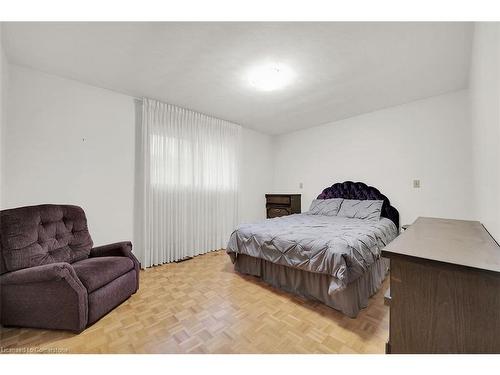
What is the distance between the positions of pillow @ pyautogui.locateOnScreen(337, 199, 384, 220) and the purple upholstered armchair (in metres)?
3.17

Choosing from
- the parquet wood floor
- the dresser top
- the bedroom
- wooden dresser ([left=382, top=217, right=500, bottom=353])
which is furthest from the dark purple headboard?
wooden dresser ([left=382, top=217, right=500, bottom=353])

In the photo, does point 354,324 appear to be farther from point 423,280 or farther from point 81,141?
point 81,141

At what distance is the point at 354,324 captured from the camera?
1.68 metres

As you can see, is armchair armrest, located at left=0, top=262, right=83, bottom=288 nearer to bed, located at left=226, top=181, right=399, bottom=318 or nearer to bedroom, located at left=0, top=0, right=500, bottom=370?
bedroom, located at left=0, top=0, right=500, bottom=370

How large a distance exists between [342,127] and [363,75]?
64.2 inches

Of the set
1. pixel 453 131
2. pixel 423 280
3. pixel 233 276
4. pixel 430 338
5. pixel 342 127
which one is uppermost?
pixel 342 127

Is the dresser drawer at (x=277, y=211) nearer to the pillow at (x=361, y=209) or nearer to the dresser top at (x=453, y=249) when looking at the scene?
the pillow at (x=361, y=209)

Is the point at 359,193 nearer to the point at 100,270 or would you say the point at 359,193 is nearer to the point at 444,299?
the point at 444,299

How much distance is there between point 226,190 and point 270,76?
2.23m

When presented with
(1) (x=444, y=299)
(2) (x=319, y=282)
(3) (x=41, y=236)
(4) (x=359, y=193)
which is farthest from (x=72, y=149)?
(4) (x=359, y=193)

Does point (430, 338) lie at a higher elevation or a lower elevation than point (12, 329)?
higher

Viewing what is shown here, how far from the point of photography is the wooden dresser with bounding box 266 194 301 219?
14.4 ft

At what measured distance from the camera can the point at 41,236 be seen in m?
1.85

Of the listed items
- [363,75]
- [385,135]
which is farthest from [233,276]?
[385,135]
